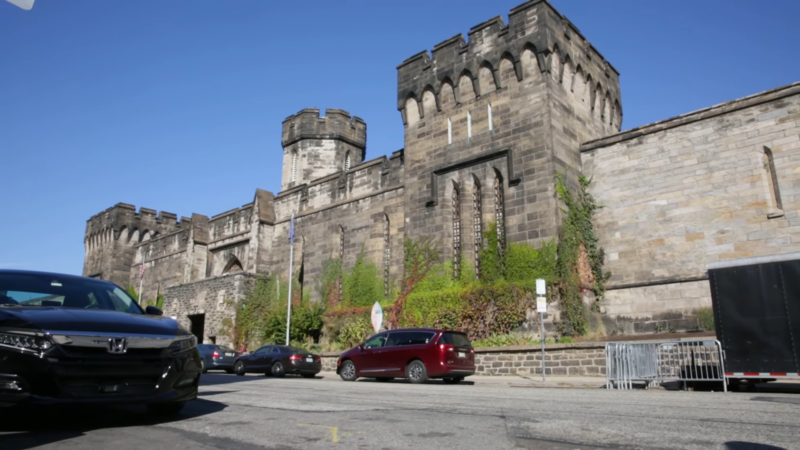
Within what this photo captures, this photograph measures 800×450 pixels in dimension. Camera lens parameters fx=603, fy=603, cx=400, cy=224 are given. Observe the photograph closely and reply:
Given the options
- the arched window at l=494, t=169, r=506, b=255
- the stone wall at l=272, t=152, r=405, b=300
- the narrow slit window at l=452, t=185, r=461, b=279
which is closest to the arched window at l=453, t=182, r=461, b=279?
the narrow slit window at l=452, t=185, r=461, b=279

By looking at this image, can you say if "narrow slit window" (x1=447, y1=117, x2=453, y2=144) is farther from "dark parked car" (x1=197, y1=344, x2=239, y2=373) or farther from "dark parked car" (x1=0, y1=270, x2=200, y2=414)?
"dark parked car" (x1=0, y1=270, x2=200, y2=414)

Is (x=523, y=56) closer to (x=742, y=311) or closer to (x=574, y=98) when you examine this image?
(x=574, y=98)

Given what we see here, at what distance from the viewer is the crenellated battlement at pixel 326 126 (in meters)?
38.7

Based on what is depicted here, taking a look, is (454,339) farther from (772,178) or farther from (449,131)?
(449,131)

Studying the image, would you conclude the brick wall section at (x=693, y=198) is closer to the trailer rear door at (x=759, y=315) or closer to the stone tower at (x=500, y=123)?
the stone tower at (x=500, y=123)

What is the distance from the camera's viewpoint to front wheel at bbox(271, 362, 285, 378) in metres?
20.0

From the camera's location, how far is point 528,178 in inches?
840

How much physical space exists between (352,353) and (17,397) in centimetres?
1256

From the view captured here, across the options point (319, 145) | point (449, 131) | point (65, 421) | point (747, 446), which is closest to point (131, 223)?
point (319, 145)

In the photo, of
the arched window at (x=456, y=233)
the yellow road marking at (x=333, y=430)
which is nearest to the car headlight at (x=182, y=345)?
the yellow road marking at (x=333, y=430)

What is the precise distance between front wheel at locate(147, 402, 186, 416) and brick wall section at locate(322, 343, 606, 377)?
12.5m

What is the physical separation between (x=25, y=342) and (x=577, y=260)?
17846mm

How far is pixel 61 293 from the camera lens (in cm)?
669

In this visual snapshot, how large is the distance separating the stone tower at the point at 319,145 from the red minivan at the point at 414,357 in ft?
73.8
